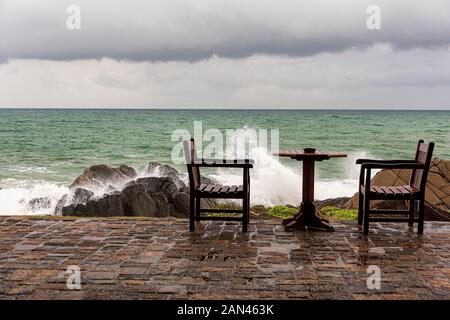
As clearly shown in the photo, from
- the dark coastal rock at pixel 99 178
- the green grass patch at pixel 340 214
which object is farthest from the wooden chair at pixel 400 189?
the dark coastal rock at pixel 99 178

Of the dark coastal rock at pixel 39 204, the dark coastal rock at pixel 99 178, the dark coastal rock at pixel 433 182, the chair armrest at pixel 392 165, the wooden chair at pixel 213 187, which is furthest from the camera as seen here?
the dark coastal rock at pixel 99 178

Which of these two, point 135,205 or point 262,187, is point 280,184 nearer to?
point 262,187

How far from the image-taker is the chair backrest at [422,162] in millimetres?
5906

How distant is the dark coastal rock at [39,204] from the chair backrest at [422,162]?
34.0 feet

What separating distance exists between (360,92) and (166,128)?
18.9 metres

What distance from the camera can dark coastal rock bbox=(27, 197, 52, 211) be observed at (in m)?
13.8

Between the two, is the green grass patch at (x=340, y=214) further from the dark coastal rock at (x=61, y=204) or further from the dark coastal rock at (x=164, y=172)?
the dark coastal rock at (x=164, y=172)

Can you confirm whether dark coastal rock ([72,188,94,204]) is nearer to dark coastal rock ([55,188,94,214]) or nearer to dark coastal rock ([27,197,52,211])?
dark coastal rock ([55,188,94,214])

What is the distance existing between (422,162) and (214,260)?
2853 millimetres

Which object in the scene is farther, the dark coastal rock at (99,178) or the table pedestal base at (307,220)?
the dark coastal rock at (99,178)

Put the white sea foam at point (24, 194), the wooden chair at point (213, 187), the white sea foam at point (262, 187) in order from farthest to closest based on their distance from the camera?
the white sea foam at point (262, 187) < the white sea foam at point (24, 194) < the wooden chair at point (213, 187)

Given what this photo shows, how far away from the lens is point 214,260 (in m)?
4.94

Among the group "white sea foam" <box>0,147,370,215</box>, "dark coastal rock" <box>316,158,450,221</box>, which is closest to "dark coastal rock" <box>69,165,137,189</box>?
"white sea foam" <box>0,147,370,215</box>

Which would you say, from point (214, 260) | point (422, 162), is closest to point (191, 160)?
point (214, 260)
